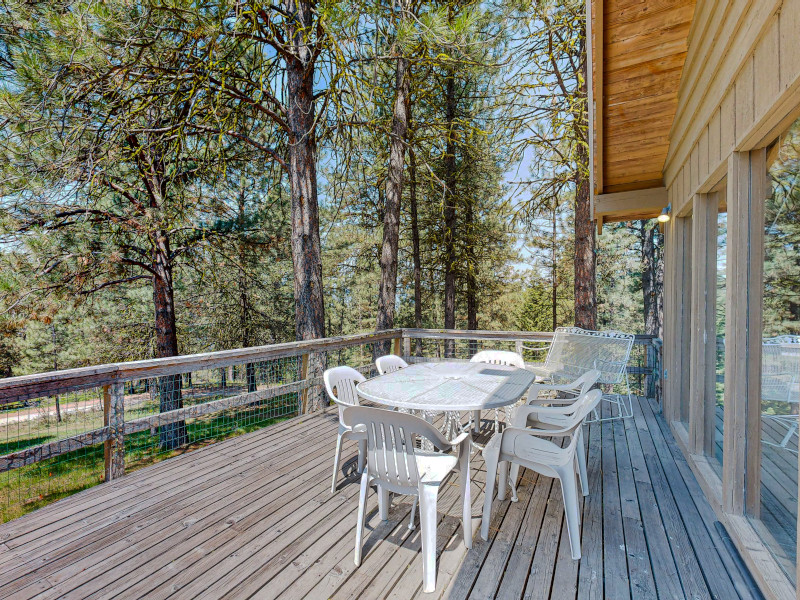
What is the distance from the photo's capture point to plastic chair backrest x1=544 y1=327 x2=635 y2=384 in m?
4.54

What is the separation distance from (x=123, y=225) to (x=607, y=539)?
23.6 feet

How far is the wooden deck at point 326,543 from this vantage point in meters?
1.84

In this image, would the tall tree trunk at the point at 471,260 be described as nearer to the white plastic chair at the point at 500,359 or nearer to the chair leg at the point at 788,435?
the white plastic chair at the point at 500,359

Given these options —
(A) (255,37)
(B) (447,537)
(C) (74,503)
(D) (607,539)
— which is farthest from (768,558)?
(A) (255,37)

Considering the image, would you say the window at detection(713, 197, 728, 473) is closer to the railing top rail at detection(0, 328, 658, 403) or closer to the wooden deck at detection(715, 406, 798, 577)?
the wooden deck at detection(715, 406, 798, 577)

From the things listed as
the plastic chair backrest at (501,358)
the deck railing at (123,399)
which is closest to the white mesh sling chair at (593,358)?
the deck railing at (123,399)

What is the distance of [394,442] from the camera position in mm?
1948

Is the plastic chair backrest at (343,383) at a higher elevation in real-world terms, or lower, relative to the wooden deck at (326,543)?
higher

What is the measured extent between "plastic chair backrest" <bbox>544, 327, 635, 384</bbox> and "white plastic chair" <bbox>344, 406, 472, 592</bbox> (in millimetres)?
2822

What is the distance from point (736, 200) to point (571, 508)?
5.87 feet

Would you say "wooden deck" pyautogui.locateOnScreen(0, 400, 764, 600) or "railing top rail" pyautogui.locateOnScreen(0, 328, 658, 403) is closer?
"wooden deck" pyautogui.locateOnScreen(0, 400, 764, 600)

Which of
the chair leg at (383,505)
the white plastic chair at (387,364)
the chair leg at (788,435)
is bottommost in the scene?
the chair leg at (383,505)

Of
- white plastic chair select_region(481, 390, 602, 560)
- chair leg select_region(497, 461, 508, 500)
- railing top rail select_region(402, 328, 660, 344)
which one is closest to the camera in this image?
white plastic chair select_region(481, 390, 602, 560)

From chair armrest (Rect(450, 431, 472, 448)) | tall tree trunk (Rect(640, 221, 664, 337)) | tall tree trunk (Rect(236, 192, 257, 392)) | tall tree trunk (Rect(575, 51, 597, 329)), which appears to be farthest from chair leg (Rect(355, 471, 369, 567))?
tall tree trunk (Rect(640, 221, 664, 337))
